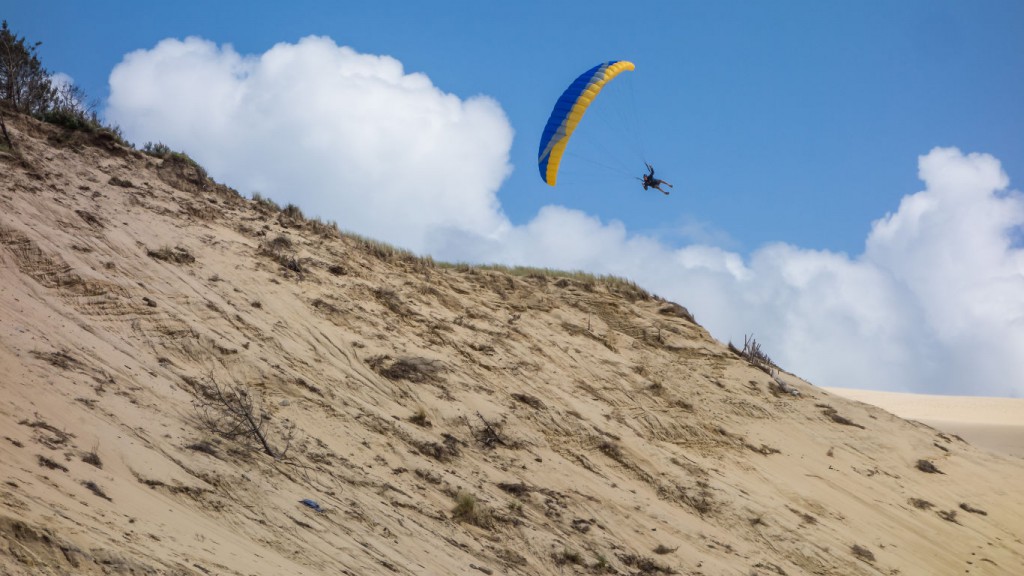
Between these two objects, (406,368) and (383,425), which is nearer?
(383,425)

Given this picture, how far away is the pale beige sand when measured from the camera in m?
26.4

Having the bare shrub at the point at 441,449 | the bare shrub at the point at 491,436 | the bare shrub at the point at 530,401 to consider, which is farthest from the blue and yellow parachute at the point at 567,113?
the bare shrub at the point at 441,449

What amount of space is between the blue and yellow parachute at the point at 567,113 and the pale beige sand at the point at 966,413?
14172mm

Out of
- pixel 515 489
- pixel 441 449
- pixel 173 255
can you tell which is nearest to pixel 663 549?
pixel 515 489

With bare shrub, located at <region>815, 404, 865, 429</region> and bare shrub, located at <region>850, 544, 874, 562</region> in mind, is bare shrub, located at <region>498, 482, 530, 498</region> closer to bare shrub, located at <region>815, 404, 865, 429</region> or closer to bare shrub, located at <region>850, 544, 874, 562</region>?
bare shrub, located at <region>850, 544, 874, 562</region>

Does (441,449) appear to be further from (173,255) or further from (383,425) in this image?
(173,255)

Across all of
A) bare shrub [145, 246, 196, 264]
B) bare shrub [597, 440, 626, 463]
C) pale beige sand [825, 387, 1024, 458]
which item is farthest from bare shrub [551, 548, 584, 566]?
pale beige sand [825, 387, 1024, 458]

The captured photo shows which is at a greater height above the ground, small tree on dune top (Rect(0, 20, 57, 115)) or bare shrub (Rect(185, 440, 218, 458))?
small tree on dune top (Rect(0, 20, 57, 115))

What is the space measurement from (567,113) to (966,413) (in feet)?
83.8

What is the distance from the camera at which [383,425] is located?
12.1 m

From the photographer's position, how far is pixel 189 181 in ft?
53.2

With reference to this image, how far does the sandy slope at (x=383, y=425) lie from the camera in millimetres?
8758

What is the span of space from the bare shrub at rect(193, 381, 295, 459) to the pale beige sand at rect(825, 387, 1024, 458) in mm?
20533

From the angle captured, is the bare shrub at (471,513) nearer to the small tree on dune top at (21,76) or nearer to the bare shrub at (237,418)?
the bare shrub at (237,418)
